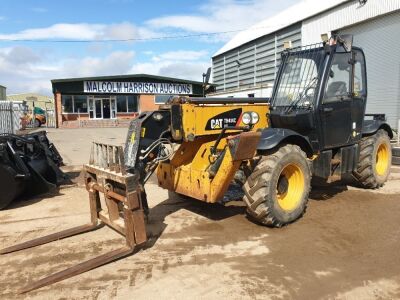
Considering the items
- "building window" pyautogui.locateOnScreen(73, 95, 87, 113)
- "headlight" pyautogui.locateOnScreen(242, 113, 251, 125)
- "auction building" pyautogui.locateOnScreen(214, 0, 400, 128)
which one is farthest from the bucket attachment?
"building window" pyautogui.locateOnScreen(73, 95, 87, 113)

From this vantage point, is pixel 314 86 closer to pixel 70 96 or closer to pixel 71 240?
pixel 71 240

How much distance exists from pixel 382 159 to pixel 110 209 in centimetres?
554

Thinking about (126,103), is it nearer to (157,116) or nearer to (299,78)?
(299,78)

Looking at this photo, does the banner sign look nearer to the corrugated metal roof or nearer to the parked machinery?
the corrugated metal roof

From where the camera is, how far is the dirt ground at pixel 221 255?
12.4ft

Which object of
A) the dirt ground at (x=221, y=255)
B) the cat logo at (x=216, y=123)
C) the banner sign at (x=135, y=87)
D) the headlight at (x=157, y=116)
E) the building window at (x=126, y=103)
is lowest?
the dirt ground at (x=221, y=255)

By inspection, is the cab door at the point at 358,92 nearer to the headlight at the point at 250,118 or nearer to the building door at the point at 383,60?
the headlight at the point at 250,118

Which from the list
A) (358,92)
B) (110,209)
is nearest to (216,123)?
(110,209)

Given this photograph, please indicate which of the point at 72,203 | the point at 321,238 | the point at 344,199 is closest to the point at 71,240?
the point at 72,203

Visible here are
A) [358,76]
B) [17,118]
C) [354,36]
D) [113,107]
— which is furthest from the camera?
[113,107]

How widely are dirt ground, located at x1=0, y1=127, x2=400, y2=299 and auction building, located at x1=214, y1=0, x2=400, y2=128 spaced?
6.76m

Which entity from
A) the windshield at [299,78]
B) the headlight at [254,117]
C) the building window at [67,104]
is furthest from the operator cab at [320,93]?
the building window at [67,104]

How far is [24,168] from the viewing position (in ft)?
22.7

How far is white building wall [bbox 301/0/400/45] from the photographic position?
15.2 meters
